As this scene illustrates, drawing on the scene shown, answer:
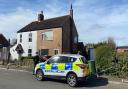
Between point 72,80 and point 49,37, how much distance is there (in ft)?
89.1

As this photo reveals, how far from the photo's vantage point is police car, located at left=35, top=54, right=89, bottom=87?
17.0m

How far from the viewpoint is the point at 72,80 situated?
17.2 metres

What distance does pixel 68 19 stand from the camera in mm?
44438

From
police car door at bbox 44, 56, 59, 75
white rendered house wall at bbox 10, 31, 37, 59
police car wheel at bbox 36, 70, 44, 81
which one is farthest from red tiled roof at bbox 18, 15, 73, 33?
police car door at bbox 44, 56, 59, 75

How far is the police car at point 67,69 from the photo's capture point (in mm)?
17016

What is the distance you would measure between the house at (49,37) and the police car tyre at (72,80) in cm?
2453

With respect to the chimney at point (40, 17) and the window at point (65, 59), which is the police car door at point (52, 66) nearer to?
the window at point (65, 59)

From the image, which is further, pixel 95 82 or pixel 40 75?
pixel 40 75

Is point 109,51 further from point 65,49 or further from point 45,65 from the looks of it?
point 65,49

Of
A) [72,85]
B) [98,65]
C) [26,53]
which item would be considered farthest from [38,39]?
[72,85]

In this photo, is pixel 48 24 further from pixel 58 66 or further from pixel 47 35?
pixel 58 66


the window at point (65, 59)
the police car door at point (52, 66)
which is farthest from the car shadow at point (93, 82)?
the window at point (65, 59)

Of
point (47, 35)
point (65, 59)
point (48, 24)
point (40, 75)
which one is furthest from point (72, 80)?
point (48, 24)

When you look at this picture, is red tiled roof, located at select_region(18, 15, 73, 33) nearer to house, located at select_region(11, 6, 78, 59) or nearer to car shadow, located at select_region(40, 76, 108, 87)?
house, located at select_region(11, 6, 78, 59)
